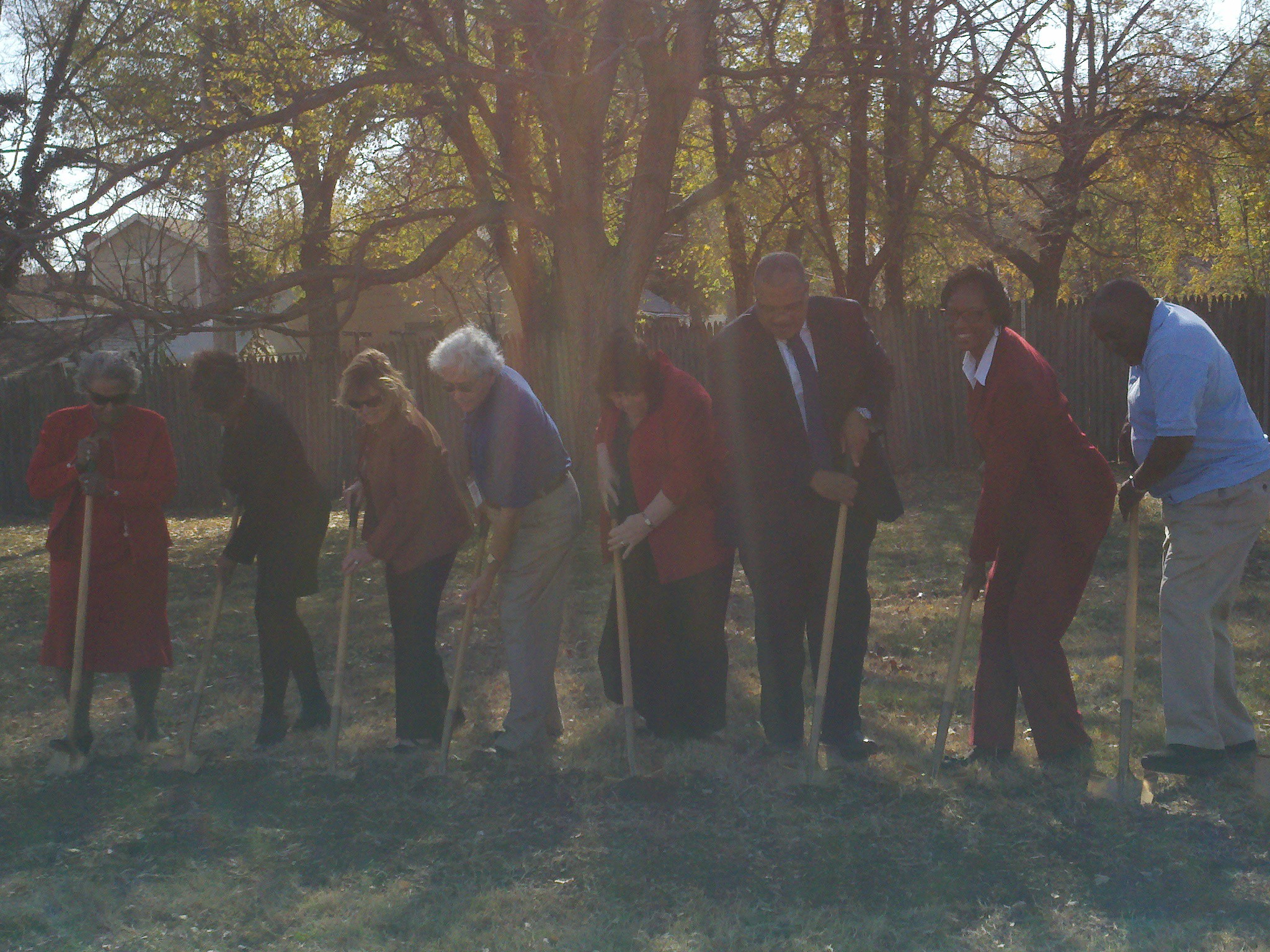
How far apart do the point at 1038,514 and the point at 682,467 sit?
4.73ft

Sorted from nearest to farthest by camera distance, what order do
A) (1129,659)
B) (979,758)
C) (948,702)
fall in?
(1129,659) < (948,702) < (979,758)

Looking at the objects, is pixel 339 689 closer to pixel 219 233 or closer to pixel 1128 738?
pixel 1128 738

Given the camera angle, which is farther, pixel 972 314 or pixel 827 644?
pixel 827 644

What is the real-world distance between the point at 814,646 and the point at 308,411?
12.1 m

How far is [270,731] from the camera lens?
5945 mm

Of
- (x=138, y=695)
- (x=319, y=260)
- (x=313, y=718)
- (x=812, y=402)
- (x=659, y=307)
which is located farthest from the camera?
(x=659, y=307)

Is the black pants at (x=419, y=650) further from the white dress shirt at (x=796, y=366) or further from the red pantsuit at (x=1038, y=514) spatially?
the red pantsuit at (x=1038, y=514)

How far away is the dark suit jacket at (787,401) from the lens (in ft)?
17.3

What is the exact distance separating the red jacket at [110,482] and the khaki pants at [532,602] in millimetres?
1677

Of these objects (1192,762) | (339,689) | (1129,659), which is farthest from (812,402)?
(339,689)

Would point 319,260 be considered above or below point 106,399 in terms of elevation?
above

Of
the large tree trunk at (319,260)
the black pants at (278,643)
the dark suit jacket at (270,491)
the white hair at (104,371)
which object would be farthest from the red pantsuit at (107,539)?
the large tree trunk at (319,260)

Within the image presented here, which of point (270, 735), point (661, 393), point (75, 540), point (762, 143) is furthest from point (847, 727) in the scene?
point (762, 143)

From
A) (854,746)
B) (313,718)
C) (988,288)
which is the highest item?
(988,288)
